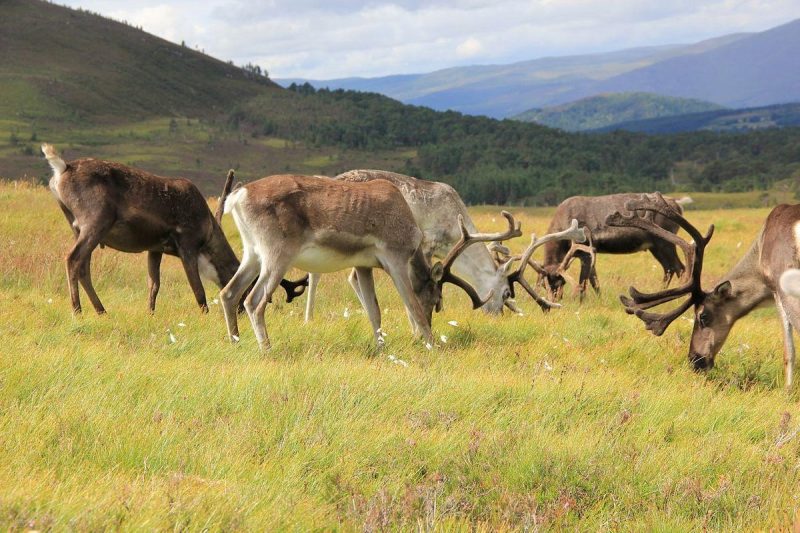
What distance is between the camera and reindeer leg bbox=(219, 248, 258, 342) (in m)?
9.33

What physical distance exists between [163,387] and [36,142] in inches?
5430

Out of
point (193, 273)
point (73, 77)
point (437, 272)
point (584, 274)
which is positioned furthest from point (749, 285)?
point (73, 77)

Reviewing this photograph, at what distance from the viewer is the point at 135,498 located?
450 cm

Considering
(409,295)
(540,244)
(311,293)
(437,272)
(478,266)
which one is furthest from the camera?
(478,266)

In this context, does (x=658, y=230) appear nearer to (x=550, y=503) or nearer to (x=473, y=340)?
(x=473, y=340)

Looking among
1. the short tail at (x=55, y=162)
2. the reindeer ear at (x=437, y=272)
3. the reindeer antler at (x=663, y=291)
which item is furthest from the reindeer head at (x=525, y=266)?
the short tail at (x=55, y=162)

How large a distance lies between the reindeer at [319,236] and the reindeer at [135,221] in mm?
1559

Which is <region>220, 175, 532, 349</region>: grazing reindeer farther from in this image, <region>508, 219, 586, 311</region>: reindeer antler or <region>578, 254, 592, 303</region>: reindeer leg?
<region>578, 254, 592, 303</region>: reindeer leg

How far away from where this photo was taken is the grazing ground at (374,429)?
490cm

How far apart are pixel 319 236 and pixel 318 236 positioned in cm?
1

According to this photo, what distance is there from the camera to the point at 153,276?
437 inches

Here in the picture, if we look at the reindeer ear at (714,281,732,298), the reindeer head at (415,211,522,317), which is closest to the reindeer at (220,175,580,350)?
the reindeer head at (415,211,522,317)

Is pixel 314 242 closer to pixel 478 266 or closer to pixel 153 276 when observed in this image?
pixel 153 276

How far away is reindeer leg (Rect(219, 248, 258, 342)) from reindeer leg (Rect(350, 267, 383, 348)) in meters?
1.21
